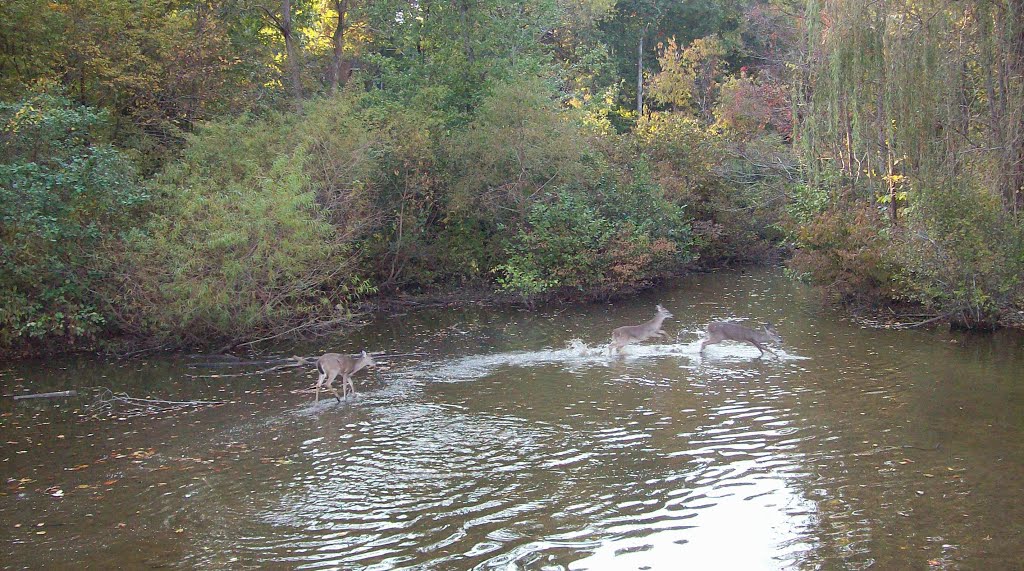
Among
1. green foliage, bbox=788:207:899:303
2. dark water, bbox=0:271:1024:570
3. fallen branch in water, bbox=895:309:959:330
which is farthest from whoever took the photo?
green foliage, bbox=788:207:899:303

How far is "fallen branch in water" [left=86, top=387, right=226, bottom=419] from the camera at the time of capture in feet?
47.3

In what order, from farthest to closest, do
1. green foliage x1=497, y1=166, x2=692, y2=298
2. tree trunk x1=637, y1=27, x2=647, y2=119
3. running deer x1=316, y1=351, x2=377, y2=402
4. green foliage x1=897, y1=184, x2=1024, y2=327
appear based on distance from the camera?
tree trunk x1=637, y1=27, x2=647, y2=119 < green foliage x1=497, y1=166, x2=692, y2=298 < green foliage x1=897, y1=184, x2=1024, y2=327 < running deer x1=316, y1=351, x2=377, y2=402

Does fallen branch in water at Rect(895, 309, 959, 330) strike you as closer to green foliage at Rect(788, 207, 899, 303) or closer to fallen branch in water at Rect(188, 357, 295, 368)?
green foliage at Rect(788, 207, 899, 303)

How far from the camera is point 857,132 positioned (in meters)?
21.0

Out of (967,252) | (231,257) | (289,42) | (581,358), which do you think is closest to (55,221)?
(231,257)

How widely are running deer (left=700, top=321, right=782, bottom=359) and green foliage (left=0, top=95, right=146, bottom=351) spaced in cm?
1264

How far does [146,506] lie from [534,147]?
1856 cm

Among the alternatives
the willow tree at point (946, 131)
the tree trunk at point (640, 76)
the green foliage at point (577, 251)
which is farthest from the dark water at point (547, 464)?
the tree trunk at point (640, 76)

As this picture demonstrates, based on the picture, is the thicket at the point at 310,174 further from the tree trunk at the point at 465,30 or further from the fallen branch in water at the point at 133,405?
the fallen branch in water at the point at 133,405

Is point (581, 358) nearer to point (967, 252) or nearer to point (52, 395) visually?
point (967, 252)

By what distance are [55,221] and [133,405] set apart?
17.2 ft

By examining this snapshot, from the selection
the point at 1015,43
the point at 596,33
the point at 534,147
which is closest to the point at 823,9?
the point at 1015,43

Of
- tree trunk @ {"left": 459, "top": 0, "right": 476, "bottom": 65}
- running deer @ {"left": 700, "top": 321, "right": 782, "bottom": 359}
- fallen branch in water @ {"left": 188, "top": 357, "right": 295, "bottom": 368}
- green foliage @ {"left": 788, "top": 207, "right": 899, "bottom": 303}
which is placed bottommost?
running deer @ {"left": 700, "top": 321, "right": 782, "bottom": 359}

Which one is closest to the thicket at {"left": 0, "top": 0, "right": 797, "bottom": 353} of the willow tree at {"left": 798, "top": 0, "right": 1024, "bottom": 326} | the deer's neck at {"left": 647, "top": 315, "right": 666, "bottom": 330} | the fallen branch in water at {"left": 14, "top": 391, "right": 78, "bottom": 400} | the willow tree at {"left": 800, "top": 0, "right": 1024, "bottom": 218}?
the fallen branch in water at {"left": 14, "top": 391, "right": 78, "bottom": 400}
